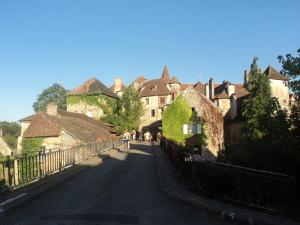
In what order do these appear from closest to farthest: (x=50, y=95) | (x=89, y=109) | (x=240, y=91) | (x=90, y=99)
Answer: (x=240, y=91), (x=90, y=99), (x=89, y=109), (x=50, y=95)

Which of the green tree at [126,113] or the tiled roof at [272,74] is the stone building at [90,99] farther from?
the tiled roof at [272,74]

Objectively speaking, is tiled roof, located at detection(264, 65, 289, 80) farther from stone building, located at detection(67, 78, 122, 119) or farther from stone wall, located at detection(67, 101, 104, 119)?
stone wall, located at detection(67, 101, 104, 119)

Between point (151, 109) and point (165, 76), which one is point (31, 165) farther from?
point (165, 76)

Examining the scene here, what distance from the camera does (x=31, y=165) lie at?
13.5 m

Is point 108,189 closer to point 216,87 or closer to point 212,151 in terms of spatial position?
point 212,151

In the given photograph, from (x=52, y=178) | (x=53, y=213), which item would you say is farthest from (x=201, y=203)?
(x=52, y=178)

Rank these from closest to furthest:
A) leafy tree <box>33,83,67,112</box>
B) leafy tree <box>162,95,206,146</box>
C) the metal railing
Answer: the metal railing, leafy tree <box>162,95,206,146</box>, leafy tree <box>33,83,67,112</box>

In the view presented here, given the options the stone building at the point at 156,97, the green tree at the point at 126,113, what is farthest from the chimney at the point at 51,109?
the stone building at the point at 156,97

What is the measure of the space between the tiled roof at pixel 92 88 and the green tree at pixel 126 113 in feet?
10.9

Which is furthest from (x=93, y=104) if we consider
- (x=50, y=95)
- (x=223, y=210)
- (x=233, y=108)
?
(x=223, y=210)

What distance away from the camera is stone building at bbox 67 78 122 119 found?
233 feet

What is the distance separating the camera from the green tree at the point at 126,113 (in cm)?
6831

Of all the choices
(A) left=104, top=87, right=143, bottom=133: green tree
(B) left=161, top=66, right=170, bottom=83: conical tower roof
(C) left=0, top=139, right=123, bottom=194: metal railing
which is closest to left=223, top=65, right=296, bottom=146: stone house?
(A) left=104, top=87, right=143, bottom=133: green tree

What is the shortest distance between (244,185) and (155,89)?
7485 cm
